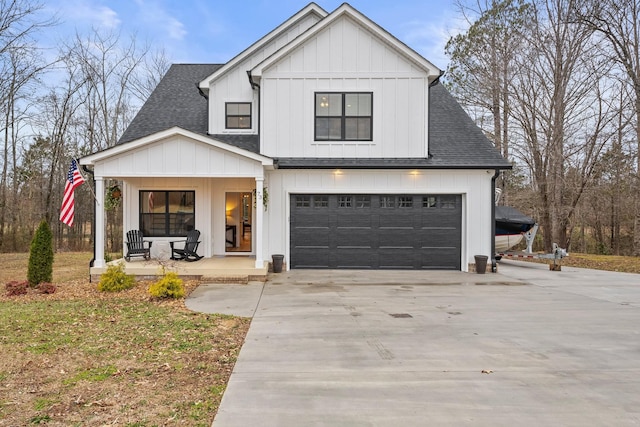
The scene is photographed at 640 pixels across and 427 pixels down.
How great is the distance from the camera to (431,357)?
461 cm

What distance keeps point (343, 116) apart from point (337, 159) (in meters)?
1.31

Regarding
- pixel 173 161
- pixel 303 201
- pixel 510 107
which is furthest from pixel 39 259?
pixel 510 107

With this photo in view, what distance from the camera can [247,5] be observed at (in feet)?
95.0

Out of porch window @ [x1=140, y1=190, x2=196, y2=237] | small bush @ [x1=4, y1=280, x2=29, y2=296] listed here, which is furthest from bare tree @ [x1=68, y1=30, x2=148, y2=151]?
small bush @ [x1=4, y1=280, x2=29, y2=296]

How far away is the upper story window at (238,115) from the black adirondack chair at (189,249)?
12.0 ft

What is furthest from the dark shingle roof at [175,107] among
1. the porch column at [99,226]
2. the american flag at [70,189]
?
the american flag at [70,189]

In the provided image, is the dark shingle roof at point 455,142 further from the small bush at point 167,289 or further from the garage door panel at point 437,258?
the small bush at point 167,289

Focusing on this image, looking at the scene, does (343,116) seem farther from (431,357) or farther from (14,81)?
(14,81)

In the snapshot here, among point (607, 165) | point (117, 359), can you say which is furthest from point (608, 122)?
point (117, 359)

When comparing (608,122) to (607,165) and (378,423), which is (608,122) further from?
(378,423)

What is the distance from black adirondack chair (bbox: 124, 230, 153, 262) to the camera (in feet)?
35.5

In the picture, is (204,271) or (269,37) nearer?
(204,271)

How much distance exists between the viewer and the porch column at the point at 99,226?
9.62 metres

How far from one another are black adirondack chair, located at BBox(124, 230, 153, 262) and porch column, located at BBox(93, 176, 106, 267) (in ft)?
3.72
